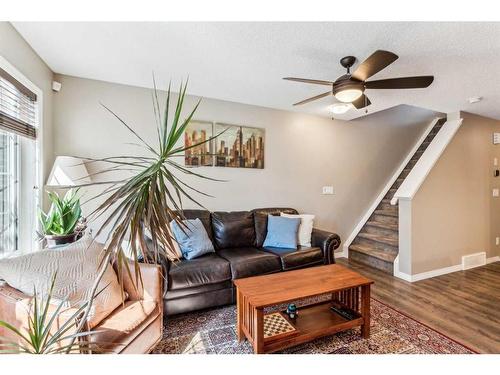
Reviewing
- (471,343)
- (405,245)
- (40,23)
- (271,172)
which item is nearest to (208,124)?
(271,172)

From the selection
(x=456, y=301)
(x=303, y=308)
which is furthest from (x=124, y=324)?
(x=456, y=301)

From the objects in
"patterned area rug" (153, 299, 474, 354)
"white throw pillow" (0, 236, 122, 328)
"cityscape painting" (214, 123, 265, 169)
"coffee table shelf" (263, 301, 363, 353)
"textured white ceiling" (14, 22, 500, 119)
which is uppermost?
"textured white ceiling" (14, 22, 500, 119)

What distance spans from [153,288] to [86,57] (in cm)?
217

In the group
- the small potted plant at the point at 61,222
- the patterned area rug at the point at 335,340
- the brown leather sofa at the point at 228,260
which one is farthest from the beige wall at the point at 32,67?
the patterned area rug at the point at 335,340

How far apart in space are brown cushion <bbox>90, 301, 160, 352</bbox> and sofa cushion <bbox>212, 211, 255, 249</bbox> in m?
1.31

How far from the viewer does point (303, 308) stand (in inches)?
81.0

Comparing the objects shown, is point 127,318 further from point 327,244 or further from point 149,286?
point 327,244

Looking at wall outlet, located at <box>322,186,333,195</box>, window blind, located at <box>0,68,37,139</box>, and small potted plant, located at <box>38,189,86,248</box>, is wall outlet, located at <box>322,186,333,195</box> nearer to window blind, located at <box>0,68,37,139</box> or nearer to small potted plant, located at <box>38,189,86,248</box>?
small potted plant, located at <box>38,189,86,248</box>

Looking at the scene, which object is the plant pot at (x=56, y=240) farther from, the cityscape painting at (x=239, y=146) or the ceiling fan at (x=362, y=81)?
the ceiling fan at (x=362, y=81)

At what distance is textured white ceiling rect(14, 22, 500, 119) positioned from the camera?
5.58ft

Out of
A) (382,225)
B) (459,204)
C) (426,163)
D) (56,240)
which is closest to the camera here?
(56,240)

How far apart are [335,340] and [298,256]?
3.20 ft

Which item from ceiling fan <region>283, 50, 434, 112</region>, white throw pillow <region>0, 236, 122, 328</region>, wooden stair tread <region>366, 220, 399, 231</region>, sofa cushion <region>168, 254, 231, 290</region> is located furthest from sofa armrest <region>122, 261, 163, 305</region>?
wooden stair tread <region>366, 220, 399, 231</region>

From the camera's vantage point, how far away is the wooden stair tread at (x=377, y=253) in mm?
3389
